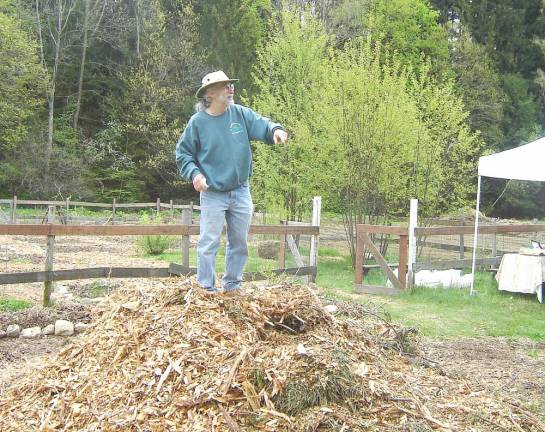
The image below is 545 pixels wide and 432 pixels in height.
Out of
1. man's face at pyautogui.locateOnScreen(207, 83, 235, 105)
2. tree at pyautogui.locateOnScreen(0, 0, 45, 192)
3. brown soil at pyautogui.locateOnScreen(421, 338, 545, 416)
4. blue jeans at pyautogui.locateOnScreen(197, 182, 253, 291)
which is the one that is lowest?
brown soil at pyautogui.locateOnScreen(421, 338, 545, 416)

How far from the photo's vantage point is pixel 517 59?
121 ft

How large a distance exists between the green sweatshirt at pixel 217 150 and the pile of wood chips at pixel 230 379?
0.79 metres

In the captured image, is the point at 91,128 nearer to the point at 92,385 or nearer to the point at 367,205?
the point at 367,205

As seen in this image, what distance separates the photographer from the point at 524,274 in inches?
401

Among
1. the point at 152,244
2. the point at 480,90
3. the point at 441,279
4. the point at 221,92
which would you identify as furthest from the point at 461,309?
the point at 480,90

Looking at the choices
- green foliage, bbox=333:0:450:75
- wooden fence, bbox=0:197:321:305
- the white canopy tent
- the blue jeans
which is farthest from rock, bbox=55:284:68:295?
green foliage, bbox=333:0:450:75

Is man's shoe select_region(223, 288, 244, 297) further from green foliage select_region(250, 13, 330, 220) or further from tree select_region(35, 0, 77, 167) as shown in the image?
tree select_region(35, 0, 77, 167)

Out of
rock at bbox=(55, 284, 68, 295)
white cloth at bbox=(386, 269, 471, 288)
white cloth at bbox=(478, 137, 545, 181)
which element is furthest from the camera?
white cloth at bbox=(386, 269, 471, 288)

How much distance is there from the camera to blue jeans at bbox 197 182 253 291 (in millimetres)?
4574

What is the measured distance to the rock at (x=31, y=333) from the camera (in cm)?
632

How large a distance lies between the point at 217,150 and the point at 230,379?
1795 millimetres

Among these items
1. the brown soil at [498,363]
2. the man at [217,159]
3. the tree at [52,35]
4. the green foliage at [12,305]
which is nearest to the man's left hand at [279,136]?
the man at [217,159]

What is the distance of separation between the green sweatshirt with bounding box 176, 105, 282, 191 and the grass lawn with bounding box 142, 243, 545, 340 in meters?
3.69

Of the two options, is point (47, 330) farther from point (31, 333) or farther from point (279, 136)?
point (279, 136)
